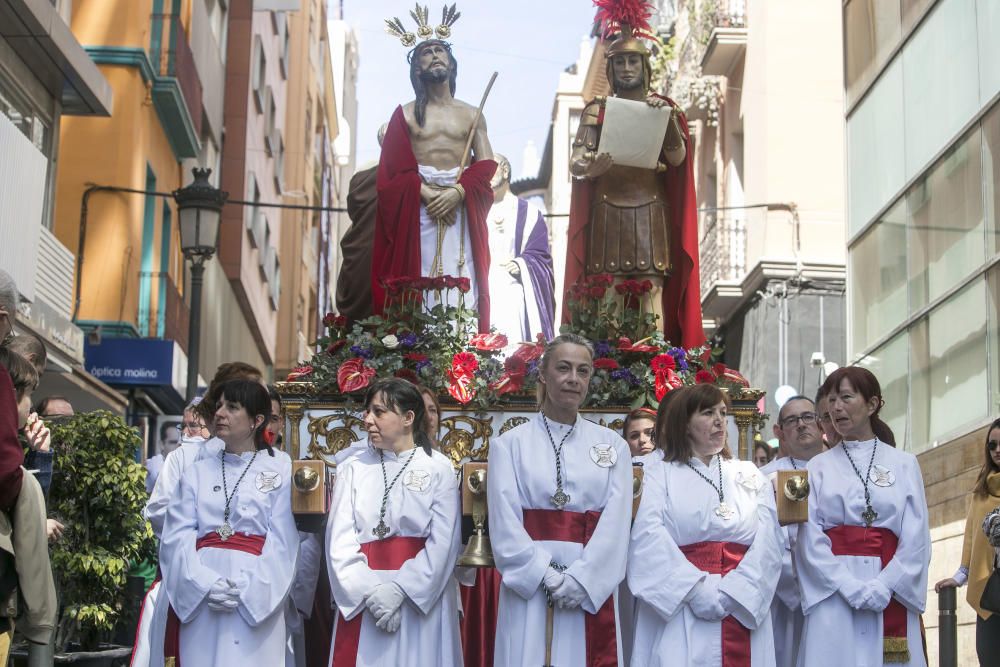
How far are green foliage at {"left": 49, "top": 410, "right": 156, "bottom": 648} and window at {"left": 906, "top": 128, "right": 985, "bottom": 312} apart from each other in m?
7.31

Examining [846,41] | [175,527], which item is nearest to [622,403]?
[175,527]

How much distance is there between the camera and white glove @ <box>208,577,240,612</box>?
22.7 ft

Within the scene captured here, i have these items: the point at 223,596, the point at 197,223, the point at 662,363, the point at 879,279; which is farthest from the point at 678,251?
the point at 879,279

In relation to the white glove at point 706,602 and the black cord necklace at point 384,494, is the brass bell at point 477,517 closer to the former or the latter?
the black cord necklace at point 384,494

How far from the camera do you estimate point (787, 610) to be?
24.5 ft

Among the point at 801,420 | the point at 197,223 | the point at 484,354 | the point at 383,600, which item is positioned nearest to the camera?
the point at 383,600

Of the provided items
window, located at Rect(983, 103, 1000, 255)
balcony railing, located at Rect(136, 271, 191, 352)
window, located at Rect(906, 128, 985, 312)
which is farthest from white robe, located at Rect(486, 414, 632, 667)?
balcony railing, located at Rect(136, 271, 191, 352)

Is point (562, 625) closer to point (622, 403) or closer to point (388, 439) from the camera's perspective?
point (388, 439)

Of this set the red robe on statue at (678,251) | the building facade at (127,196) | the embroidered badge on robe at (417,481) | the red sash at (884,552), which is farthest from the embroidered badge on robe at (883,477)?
the building facade at (127,196)

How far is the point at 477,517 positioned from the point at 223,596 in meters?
1.16

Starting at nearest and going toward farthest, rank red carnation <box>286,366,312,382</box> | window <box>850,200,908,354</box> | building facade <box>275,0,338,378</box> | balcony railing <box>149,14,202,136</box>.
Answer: red carnation <box>286,366,312,382</box> → window <box>850,200,908,354</box> → balcony railing <box>149,14,202,136</box> → building facade <box>275,0,338,378</box>

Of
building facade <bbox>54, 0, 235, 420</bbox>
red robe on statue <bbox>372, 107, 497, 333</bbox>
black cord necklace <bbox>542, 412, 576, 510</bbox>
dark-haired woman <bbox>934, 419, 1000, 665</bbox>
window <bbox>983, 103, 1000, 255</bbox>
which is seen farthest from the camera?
building facade <bbox>54, 0, 235, 420</bbox>

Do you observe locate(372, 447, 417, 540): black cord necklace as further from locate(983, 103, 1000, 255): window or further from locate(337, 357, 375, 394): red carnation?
locate(983, 103, 1000, 255): window

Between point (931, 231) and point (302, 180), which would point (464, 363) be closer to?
point (931, 231)
